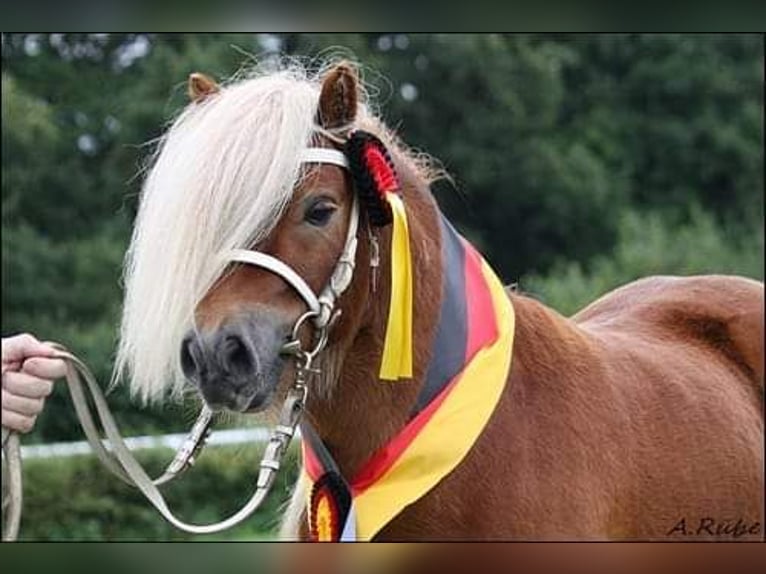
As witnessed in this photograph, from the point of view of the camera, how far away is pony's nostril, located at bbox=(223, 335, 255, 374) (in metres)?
1.42

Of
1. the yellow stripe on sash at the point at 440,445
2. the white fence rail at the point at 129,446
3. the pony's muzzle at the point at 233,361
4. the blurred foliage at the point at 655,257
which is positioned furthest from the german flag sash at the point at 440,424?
the blurred foliage at the point at 655,257

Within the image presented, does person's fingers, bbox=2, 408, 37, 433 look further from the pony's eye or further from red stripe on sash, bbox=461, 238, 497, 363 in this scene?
red stripe on sash, bbox=461, 238, 497, 363

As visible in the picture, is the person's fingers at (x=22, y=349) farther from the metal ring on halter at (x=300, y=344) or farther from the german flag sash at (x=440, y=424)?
the german flag sash at (x=440, y=424)

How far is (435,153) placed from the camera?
17.9 feet

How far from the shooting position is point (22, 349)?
1351 mm

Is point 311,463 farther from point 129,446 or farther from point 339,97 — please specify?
point 129,446

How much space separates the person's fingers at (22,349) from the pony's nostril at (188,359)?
0.14m

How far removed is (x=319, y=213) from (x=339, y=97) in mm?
162

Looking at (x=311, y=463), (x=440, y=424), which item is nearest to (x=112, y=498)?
(x=311, y=463)

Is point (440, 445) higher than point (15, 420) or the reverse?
the reverse
